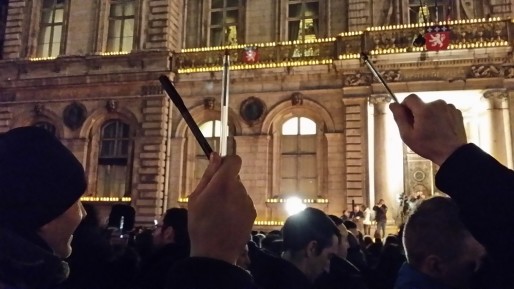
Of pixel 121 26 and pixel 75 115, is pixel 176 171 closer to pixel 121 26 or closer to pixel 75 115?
pixel 75 115

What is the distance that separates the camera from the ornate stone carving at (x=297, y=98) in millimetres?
21781

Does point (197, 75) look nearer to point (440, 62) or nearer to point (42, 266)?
point (440, 62)

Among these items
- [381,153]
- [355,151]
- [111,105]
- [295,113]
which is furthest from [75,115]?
[381,153]

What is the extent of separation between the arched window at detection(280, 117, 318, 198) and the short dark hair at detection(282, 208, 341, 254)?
56.0ft

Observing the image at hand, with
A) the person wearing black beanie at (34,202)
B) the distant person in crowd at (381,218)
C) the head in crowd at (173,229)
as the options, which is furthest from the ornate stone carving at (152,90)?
the person wearing black beanie at (34,202)

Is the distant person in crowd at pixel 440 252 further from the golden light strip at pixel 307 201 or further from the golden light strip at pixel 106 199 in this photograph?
the golden light strip at pixel 106 199

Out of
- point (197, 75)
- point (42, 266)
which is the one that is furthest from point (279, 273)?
point (197, 75)

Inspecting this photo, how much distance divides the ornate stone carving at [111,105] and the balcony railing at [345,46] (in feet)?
11.4

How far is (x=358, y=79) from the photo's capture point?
68.3 feet

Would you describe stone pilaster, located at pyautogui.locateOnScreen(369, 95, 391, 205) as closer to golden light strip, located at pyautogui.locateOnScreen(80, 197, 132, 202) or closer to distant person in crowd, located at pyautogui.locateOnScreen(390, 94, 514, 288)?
golden light strip, located at pyautogui.locateOnScreen(80, 197, 132, 202)

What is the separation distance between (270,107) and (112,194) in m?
9.07

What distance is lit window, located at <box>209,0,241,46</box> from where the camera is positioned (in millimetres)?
24328

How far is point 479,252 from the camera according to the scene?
7.84 ft

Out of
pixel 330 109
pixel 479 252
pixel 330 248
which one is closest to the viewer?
pixel 479 252
